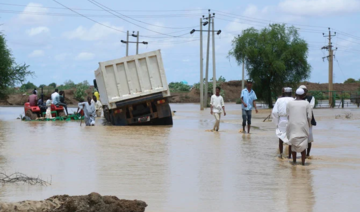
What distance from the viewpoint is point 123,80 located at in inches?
970

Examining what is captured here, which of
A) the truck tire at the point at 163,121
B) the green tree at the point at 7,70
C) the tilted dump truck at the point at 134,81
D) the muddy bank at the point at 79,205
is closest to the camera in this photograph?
the muddy bank at the point at 79,205

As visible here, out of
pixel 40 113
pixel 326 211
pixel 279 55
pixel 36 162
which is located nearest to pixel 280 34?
pixel 279 55

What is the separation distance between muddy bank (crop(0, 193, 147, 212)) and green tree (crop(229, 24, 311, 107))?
48348 mm

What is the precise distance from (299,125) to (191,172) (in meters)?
2.39

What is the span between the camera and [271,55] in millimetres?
53969

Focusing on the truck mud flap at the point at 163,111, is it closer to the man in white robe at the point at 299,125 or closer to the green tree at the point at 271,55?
the man in white robe at the point at 299,125

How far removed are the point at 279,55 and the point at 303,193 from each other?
155ft

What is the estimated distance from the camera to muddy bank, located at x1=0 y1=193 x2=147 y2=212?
20.7 ft

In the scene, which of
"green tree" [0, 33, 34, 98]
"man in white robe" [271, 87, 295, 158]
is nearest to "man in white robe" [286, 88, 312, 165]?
"man in white robe" [271, 87, 295, 158]

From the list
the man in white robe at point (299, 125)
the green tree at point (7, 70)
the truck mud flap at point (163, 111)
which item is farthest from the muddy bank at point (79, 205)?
the green tree at point (7, 70)

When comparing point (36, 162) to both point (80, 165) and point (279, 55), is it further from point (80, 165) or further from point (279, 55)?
point (279, 55)

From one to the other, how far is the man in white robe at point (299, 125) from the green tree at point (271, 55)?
42.6 meters

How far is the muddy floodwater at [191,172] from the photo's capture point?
810 centimetres

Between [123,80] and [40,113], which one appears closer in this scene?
[123,80]
